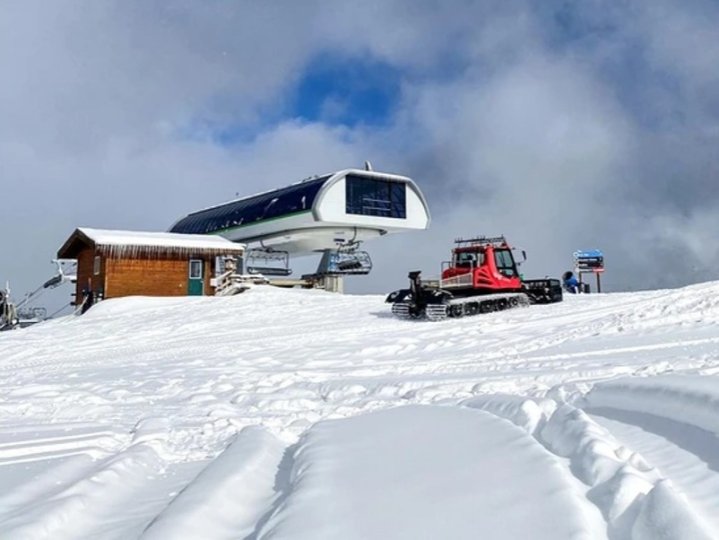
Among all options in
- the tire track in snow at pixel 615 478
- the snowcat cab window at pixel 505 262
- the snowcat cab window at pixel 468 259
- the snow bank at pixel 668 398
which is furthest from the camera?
the snowcat cab window at pixel 505 262

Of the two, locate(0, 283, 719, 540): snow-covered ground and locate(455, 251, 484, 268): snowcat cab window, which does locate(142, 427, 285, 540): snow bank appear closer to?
locate(0, 283, 719, 540): snow-covered ground

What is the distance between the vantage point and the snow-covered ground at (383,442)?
2861 mm

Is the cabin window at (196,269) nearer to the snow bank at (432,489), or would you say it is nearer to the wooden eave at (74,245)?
the wooden eave at (74,245)

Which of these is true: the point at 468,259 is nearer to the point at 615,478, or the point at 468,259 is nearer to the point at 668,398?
the point at 668,398

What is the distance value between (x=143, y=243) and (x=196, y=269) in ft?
8.44

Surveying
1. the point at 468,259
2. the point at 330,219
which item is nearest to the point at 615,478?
the point at 468,259

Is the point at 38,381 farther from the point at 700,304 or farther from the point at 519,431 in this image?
the point at 700,304

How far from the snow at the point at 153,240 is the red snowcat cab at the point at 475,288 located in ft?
40.1

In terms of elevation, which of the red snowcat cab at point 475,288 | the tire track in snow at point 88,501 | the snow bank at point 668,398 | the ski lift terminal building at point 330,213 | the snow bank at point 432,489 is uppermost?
the ski lift terminal building at point 330,213

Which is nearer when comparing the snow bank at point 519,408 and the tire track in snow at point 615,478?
the tire track in snow at point 615,478

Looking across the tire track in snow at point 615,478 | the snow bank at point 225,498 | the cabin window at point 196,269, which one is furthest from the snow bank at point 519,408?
the cabin window at point 196,269

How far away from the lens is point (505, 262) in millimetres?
16812

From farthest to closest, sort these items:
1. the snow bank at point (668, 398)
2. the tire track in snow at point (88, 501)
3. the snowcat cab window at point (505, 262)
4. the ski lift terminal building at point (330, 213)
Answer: the ski lift terminal building at point (330, 213), the snowcat cab window at point (505, 262), the snow bank at point (668, 398), the tire track in snow at point (88, 501)

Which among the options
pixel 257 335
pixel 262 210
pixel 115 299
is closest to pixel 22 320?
pixel 115 299
